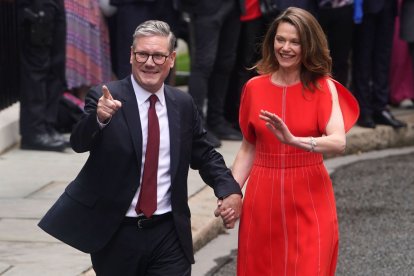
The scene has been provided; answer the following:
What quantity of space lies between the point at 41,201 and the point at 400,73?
598 cm

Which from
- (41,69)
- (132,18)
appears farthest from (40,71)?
(132,18)

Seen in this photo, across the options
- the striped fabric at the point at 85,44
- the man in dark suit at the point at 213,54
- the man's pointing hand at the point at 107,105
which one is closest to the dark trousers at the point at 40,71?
the striped fabric at the point at 85,44

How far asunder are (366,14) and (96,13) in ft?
8.11

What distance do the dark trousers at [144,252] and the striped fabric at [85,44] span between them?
18.6 ft

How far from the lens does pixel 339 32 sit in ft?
36.0

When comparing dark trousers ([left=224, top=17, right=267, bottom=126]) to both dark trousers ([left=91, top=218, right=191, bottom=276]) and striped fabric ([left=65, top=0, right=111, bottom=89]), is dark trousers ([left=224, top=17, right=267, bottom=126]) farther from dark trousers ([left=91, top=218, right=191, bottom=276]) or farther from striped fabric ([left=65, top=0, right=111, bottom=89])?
dark trousers ([left=91, top=218, right=191, bottom=276])

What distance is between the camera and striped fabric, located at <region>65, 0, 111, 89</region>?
10.4m

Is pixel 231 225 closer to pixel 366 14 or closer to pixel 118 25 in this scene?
pixel 118 25

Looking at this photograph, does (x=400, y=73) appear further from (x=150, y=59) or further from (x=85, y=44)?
(x=150, y=59)

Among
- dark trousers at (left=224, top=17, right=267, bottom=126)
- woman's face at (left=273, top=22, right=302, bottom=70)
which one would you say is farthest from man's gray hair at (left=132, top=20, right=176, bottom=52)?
dark trousers at (left=224, top=17, right=267, bottom=126)

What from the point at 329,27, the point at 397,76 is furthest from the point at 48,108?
the point at 397,76

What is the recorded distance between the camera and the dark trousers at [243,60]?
10508 millimetres

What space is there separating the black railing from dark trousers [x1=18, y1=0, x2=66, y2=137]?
0.35 meters

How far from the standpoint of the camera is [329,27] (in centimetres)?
1102
